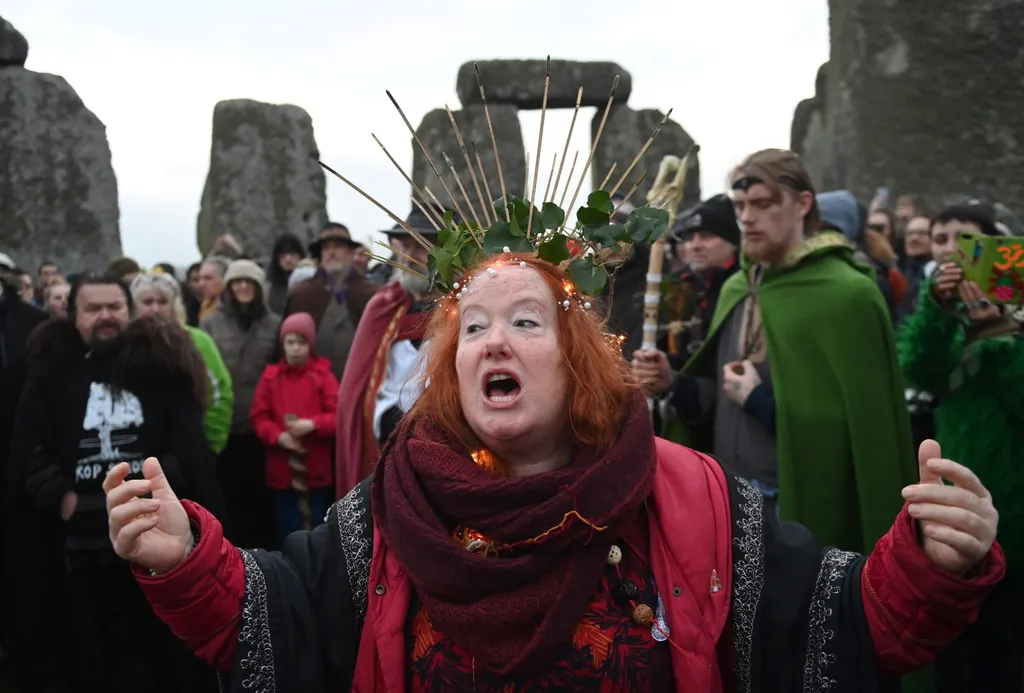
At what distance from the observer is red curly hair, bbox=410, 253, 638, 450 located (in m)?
1.82

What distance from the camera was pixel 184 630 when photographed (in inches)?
64.7

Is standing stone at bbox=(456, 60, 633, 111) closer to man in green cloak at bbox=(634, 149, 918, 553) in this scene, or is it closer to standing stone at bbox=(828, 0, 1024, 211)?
standing stone at bbox=(828, 0, 1024, 211)

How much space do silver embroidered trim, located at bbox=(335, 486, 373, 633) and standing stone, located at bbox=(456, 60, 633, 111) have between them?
36.9 ft

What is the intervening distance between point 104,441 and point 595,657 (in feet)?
8.50

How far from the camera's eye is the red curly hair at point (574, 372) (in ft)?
5.98

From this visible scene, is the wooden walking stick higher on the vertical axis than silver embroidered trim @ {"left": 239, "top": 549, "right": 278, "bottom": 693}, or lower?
lower

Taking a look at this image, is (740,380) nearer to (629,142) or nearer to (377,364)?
(377,364)

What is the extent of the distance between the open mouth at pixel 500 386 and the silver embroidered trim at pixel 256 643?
0.58 meters

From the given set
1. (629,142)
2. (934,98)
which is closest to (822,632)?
(934,98)

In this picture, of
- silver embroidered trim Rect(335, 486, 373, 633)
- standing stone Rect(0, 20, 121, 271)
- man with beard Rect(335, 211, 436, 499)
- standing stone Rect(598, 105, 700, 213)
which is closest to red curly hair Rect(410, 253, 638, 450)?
silver embroidered trim Rect(335, 486, 373, 633)

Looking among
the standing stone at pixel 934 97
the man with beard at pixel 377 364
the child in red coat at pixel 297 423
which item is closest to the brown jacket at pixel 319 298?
the child in red coat at pixel 297 423

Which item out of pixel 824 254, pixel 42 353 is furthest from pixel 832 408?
pixel 42 353

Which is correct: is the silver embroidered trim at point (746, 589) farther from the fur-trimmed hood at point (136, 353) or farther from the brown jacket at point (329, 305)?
the brown jacket at point (329, 305)

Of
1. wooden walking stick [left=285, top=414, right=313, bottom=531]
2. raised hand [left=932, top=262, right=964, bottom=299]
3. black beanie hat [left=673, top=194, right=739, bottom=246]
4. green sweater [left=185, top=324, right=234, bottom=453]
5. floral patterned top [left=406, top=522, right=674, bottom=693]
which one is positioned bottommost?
wooden walking stick [left=285, top=414, right=313, bottom=531]
